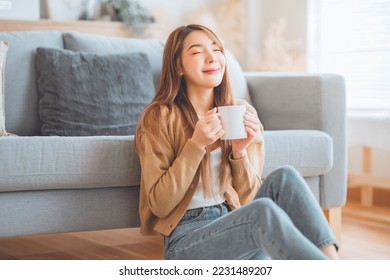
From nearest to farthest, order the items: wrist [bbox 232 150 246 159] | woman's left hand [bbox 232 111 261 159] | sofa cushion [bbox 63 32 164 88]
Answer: woman's left hand [bbox 232 111 261 159] → wrist [bbox 232 150 246 159] → sofa cushion [bbox 63 32 164 88]

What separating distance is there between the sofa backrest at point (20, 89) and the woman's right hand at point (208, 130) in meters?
0.98

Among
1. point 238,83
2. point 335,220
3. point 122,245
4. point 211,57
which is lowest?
point 122,245

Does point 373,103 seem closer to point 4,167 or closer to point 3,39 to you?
point 3,39

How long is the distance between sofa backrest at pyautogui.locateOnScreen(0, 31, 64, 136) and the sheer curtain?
173 centimetres

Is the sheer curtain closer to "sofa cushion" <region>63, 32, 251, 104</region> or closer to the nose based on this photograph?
"sofa cushion" <region>63, 32, 251, 104</region>

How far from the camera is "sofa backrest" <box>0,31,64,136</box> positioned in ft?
7.57

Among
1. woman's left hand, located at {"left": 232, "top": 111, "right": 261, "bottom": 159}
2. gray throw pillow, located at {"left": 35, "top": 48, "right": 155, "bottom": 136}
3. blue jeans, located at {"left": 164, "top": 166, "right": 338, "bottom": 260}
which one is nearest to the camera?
blue jeans, located at {"left": 164, "top": 166, "right": 338, "bottom": 260}

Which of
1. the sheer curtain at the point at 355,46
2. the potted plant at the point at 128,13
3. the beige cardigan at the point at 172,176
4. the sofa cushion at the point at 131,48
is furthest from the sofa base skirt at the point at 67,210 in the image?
the potted plant at the point at 128,13

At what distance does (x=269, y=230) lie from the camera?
129 centimetres

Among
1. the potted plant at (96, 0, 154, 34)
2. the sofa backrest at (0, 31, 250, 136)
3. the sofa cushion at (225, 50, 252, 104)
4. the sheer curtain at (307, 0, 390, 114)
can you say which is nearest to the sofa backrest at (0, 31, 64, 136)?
the sofa backrest at (0, 31, 250, 136)

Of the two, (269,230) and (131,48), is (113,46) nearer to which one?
(131,48)

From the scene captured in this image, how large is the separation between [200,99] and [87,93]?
0.71 m

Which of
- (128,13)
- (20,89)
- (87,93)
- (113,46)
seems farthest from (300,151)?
(128,13)
